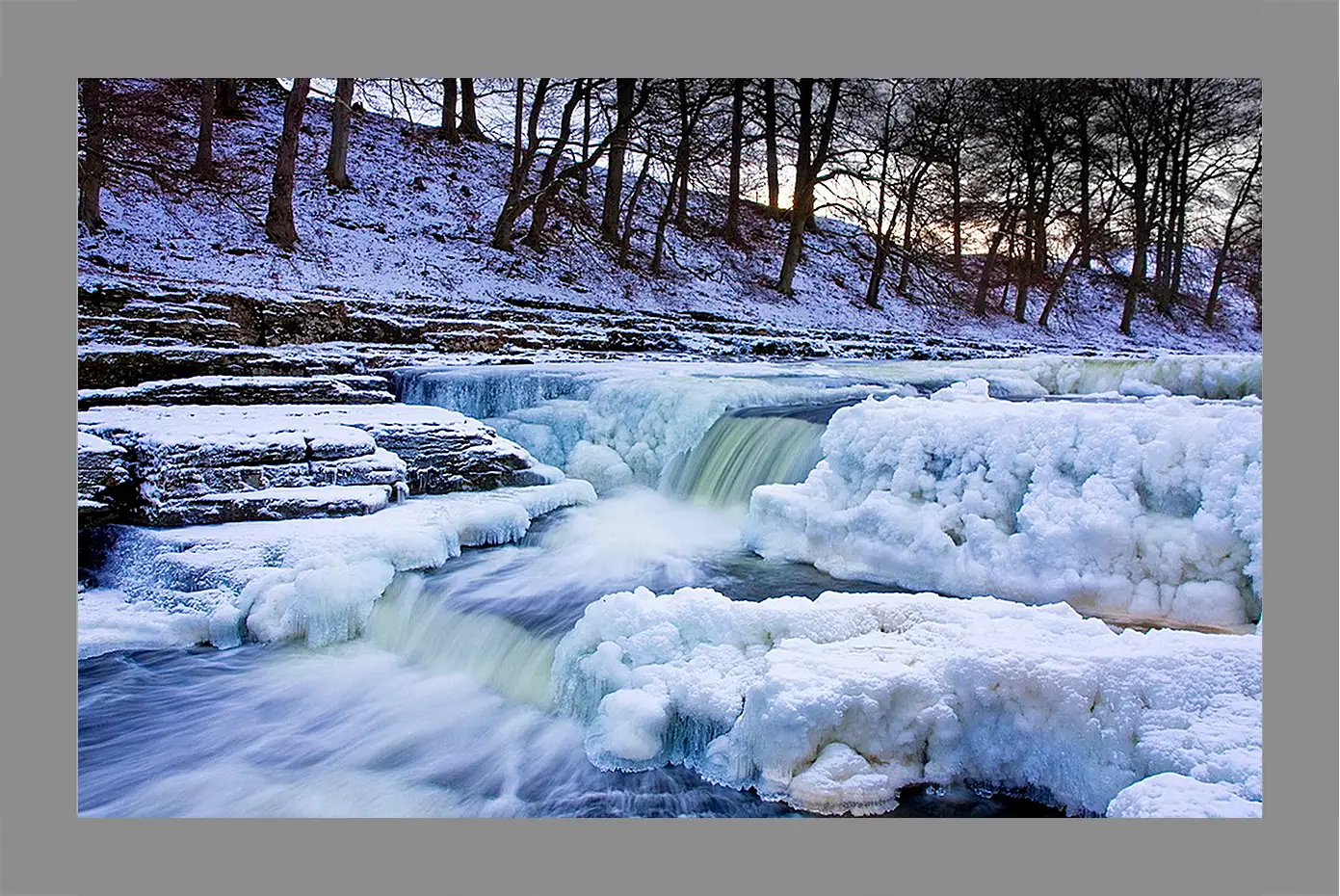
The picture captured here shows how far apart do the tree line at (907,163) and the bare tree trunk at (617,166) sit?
11 millimetres

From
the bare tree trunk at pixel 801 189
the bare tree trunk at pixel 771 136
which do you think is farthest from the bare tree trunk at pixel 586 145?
the bare tree trunk at pixel 801 189

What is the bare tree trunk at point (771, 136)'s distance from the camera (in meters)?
3.35

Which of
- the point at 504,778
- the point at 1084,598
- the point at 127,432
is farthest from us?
the point at 127,432

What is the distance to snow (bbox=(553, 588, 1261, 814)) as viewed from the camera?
77.1 inches

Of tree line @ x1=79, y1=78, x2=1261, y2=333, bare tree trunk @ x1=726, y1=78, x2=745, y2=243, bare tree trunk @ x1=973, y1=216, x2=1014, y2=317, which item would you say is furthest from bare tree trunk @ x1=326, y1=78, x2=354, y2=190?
bare tree trunk @ x1=973, y1=216, x2=1014, y2=317

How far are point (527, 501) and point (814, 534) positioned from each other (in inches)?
48.2

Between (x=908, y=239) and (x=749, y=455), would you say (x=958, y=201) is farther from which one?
(x=749, y=455)

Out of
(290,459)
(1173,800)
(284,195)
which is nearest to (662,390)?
(290,459)

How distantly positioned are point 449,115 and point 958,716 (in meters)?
3.46

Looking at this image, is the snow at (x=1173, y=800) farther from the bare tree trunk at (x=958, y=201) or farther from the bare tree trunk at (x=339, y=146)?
the bare tree trunk at (x=339, y=146)
